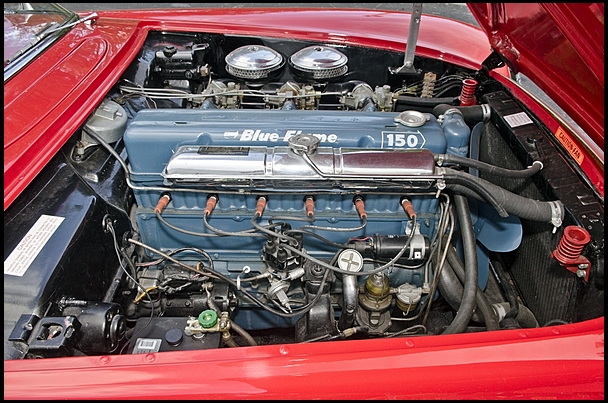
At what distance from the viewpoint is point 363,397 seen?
883mm

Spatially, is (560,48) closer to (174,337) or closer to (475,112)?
(475,112)

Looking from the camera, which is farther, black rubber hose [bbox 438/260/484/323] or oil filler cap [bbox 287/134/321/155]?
black rubber hose [bbox 438/260/484/323]

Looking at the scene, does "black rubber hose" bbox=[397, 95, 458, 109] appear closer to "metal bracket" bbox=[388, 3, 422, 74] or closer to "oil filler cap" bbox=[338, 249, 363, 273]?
"metal bracket" bbox=[388, 3, 422, 74]

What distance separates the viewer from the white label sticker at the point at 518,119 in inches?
58.6

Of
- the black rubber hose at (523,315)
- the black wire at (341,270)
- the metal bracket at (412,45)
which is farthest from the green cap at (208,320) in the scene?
the metal bracket at (412,45)

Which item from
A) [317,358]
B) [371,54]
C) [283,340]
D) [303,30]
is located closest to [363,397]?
[317,358]

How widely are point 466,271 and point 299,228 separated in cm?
53

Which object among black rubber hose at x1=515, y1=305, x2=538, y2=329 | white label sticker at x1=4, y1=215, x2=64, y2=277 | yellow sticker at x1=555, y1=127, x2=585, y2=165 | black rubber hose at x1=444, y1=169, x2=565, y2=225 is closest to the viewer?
white label sticker at x1=4, y1=215, x2=64, y2=277

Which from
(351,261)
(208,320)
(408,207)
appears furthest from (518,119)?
(208,320)

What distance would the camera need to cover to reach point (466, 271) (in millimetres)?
1320

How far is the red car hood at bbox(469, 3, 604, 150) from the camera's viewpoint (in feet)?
3.95

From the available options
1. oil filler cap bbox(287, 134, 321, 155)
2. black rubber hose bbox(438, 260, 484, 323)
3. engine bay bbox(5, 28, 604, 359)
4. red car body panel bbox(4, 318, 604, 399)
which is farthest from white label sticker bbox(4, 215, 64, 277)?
black rubber hose bbox(438, 260, 484, 323)

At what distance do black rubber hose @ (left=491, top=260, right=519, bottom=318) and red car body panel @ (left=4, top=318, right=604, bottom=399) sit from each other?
0.52 metres

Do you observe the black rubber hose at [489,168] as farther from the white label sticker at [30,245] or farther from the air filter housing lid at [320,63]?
the white label sticker at [30,245]
